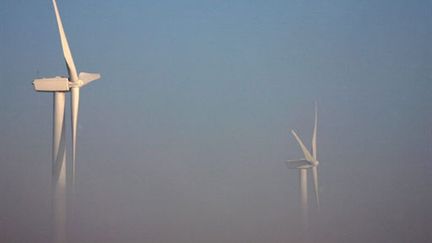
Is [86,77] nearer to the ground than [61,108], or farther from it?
farther from it

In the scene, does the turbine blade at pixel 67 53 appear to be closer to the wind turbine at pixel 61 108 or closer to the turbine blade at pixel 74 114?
the wind turbine at pixel 61 108

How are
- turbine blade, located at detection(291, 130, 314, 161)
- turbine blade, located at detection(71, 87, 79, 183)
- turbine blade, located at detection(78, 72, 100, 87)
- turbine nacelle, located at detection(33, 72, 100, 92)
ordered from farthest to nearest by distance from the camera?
turbine blade, located at detection(291, 130, 314, 161), turbine blade, located at detection(78, 72, 100, 87), turbine nacelle, located at detection(33, 72, 100, 92), turbine blade, located at detection(71, 87, 79, 183)

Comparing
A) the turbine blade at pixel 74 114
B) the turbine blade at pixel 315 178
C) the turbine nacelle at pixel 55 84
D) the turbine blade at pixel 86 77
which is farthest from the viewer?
the turbine blade at pixel 315 178

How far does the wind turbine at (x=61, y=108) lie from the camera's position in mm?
7406

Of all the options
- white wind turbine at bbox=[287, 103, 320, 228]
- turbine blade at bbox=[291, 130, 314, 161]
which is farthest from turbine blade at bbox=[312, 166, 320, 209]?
turbine blade at bbox=[291, 130, 314, 161]

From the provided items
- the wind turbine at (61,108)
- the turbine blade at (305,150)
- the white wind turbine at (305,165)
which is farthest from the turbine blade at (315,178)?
the wind turbine at (61,108)

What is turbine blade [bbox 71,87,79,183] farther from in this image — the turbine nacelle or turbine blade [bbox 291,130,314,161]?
turbine blade [bbox 291,130,314,161]

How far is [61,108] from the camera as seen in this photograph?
7.67 m

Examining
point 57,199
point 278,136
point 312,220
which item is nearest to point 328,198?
point 312,220

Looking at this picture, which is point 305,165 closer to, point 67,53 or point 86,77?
point 86,77

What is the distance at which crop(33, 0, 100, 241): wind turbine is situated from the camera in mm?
7406

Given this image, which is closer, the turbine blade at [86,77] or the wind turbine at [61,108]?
the wind turbine at [61,108]

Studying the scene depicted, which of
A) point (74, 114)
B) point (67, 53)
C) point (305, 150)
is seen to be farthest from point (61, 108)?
point (305, 150)

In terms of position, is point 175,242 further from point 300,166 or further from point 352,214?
point 352,214
